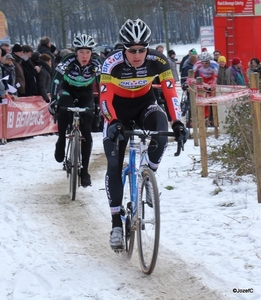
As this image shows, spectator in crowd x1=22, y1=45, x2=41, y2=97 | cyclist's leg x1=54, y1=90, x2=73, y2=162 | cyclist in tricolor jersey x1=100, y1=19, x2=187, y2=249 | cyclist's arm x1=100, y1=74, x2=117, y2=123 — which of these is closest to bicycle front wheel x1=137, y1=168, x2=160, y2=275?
cyclist in tricolor jersey x1=100, y1=19, x2=187, y2=249

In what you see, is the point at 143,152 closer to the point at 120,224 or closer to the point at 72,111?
the point at 120,224

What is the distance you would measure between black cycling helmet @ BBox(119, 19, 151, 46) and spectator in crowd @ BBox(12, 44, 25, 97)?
31.0 feet

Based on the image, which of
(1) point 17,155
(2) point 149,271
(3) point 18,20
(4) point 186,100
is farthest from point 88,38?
(3) point 18,20

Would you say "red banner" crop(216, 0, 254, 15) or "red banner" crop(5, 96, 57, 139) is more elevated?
"red banner" crop(216, 0, 254, 15)

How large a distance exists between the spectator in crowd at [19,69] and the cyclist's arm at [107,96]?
9315 mm

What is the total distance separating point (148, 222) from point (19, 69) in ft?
33.3

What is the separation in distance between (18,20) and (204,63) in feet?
167

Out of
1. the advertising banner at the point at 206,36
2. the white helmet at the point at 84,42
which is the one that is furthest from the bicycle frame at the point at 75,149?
the advertising banner at the point at 206,36

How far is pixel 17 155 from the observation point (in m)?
Result: 12.9

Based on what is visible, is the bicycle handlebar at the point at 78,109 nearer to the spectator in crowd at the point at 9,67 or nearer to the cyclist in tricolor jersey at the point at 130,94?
the cyclist in tricolor jersey at the point at 130,94

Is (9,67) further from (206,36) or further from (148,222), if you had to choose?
(206,36)

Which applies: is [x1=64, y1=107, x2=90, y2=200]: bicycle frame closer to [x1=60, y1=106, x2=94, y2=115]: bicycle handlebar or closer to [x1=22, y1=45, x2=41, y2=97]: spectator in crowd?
[x1=60, y1=106, x2=94, y2=115]: bicycle handlebar

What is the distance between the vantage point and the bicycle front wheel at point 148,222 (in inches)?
202

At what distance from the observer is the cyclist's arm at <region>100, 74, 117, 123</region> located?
5580mm
